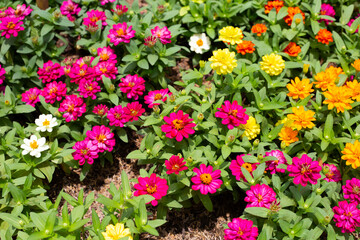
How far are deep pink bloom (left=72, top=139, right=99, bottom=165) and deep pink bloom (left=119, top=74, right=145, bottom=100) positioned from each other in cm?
61

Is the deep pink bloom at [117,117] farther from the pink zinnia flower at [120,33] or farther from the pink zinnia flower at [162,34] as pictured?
the pink zinnia flower at [162,34]

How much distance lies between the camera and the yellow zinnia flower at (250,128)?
316 centimetres

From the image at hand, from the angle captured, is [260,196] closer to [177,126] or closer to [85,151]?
[177,126]

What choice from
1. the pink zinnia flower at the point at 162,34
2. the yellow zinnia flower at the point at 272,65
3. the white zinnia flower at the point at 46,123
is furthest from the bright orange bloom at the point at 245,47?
the white zinnia flower at the point at 46,123

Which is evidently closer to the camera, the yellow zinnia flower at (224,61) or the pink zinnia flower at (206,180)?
the pink zinnia flower at (206,180)

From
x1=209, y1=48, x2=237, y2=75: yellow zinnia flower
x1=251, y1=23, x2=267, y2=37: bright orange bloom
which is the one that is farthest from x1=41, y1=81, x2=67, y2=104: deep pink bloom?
x1=251, y1=23, x2=267, y2=37: bright orange bloom

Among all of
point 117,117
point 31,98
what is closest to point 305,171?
point 117,117

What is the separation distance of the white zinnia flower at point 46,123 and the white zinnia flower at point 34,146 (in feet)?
0.44

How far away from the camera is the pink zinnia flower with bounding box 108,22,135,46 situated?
3.61 metres

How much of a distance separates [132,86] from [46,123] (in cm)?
86

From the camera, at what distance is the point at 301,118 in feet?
10.0

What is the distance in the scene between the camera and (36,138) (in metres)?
3.13

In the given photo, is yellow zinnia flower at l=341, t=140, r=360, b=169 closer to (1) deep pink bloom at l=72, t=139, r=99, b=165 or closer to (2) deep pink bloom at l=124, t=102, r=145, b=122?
(2) deep pink bloom at l=124, t=102, r=145, b=122

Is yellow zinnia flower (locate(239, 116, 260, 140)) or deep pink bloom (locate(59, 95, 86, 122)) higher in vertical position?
deep pink bloom (locate(59, 95, 86, 122))
